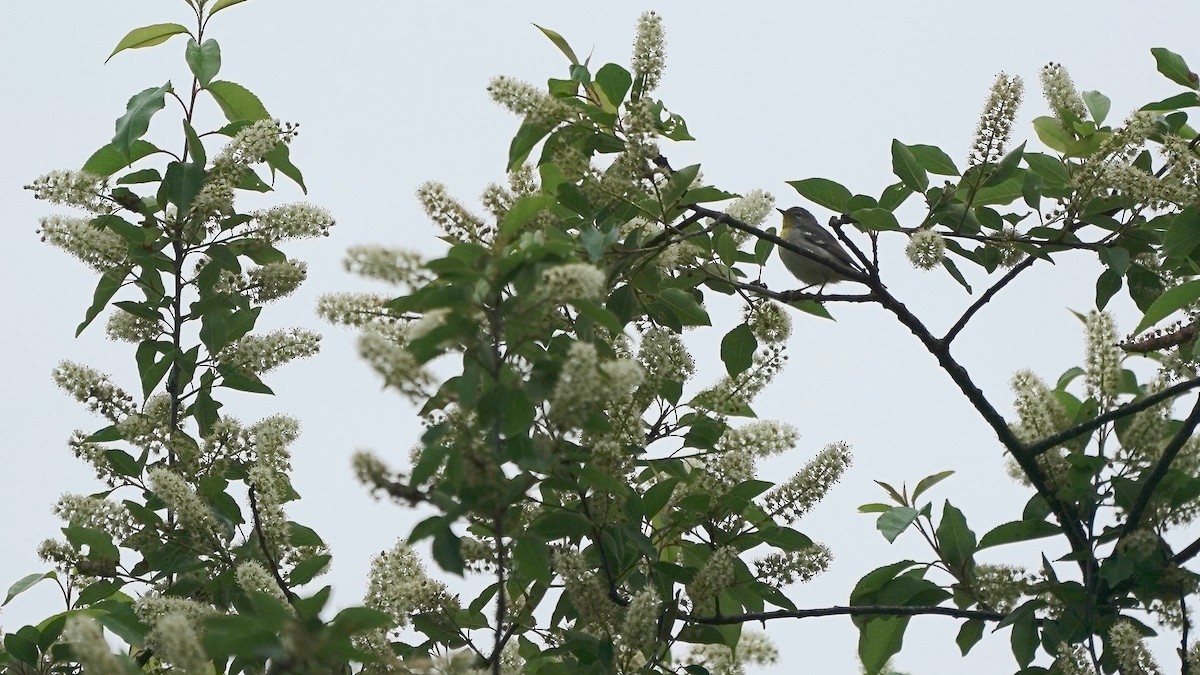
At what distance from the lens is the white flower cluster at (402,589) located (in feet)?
9.59

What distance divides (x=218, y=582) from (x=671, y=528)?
3.59ft

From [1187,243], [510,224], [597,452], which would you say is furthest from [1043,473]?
[510,224]

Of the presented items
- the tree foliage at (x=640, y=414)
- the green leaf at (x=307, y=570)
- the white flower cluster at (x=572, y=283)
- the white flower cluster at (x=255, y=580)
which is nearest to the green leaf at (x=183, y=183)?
the tree foliage at (x=640, y=414)

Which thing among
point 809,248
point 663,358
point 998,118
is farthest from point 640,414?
point 809,248

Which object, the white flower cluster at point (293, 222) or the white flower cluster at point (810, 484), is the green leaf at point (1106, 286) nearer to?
the white flower cluster at point (810, 484)

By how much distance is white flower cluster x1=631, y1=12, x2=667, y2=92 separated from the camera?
10.3ft

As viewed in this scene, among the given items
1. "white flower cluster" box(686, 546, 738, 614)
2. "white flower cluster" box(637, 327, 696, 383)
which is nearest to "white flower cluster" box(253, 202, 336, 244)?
"white flower cluster" box(637, 327, 696, 383)

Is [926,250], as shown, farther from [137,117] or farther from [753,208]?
[137,117]

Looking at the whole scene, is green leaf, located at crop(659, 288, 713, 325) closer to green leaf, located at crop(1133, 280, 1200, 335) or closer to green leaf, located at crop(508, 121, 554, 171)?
green leaf, located at crop(508, 121, 554, 171)

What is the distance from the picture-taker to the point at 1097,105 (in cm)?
403

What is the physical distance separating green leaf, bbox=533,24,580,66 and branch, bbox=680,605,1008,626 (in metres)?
1.39

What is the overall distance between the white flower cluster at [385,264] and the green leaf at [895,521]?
1592 millimetres

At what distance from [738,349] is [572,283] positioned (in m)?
1.40

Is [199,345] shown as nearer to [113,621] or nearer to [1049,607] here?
[113,621]
